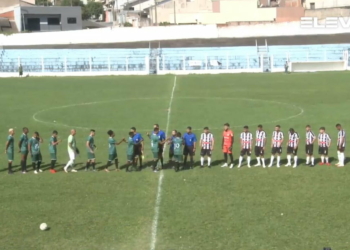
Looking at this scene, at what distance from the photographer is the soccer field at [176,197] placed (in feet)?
45.4

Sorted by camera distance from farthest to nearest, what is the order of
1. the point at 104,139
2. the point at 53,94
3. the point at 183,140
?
the point at 53,94
the point at 104,139
the point at 183,140

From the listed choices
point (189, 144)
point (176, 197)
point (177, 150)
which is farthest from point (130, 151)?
point (176, 197)

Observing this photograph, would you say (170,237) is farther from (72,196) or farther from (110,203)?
(72,196)

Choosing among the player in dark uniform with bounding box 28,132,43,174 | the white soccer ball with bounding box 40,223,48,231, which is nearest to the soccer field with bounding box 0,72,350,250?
the white soccer ball with bounding box 40,223,48,231

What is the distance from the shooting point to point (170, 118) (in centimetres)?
2941

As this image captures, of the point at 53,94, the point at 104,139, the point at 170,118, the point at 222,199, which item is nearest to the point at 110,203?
the point at 222,199

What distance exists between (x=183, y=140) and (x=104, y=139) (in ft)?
19.4

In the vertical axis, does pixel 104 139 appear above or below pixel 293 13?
below

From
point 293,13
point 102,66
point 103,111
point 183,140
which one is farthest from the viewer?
point 293,13

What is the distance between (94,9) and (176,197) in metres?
115

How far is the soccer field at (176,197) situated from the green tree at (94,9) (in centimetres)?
9764

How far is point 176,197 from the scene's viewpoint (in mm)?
16828

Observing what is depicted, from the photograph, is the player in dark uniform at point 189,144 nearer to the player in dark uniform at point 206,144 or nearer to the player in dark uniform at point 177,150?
the player in dark uniform at point 206,144

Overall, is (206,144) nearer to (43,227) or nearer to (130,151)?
(130,151)
